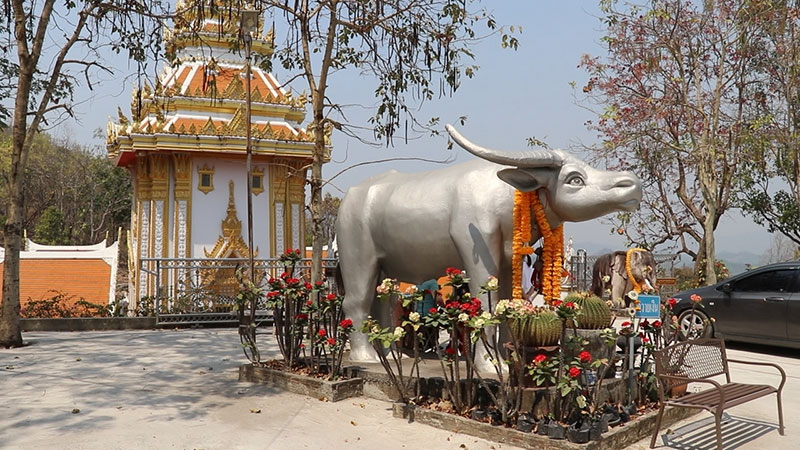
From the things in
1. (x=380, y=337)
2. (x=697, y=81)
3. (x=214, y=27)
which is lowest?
(x=380, y=337)

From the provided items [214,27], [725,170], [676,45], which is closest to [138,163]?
[214,27]

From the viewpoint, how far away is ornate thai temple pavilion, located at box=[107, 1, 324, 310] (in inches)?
635

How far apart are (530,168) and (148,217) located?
1304cm

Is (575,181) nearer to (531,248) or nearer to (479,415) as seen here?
(531,248)

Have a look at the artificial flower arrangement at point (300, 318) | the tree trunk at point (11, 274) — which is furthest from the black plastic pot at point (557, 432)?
the tree trunk at point (11, 274)

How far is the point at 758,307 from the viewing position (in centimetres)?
1006

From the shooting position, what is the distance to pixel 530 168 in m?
5.96

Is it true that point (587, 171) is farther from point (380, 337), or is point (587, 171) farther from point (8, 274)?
point (8, 274)

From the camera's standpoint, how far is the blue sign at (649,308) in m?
5.52

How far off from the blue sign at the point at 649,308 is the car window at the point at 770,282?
5.50 meters

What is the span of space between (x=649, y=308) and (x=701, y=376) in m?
0.88

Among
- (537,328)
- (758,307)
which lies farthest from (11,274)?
(758,307)

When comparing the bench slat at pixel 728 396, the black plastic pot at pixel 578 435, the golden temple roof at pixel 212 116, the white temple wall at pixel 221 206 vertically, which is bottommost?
the black plastic pot at pixel 578 435

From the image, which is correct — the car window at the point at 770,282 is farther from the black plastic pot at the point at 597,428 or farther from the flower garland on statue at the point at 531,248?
the black plastic pot at the point at 597,428
